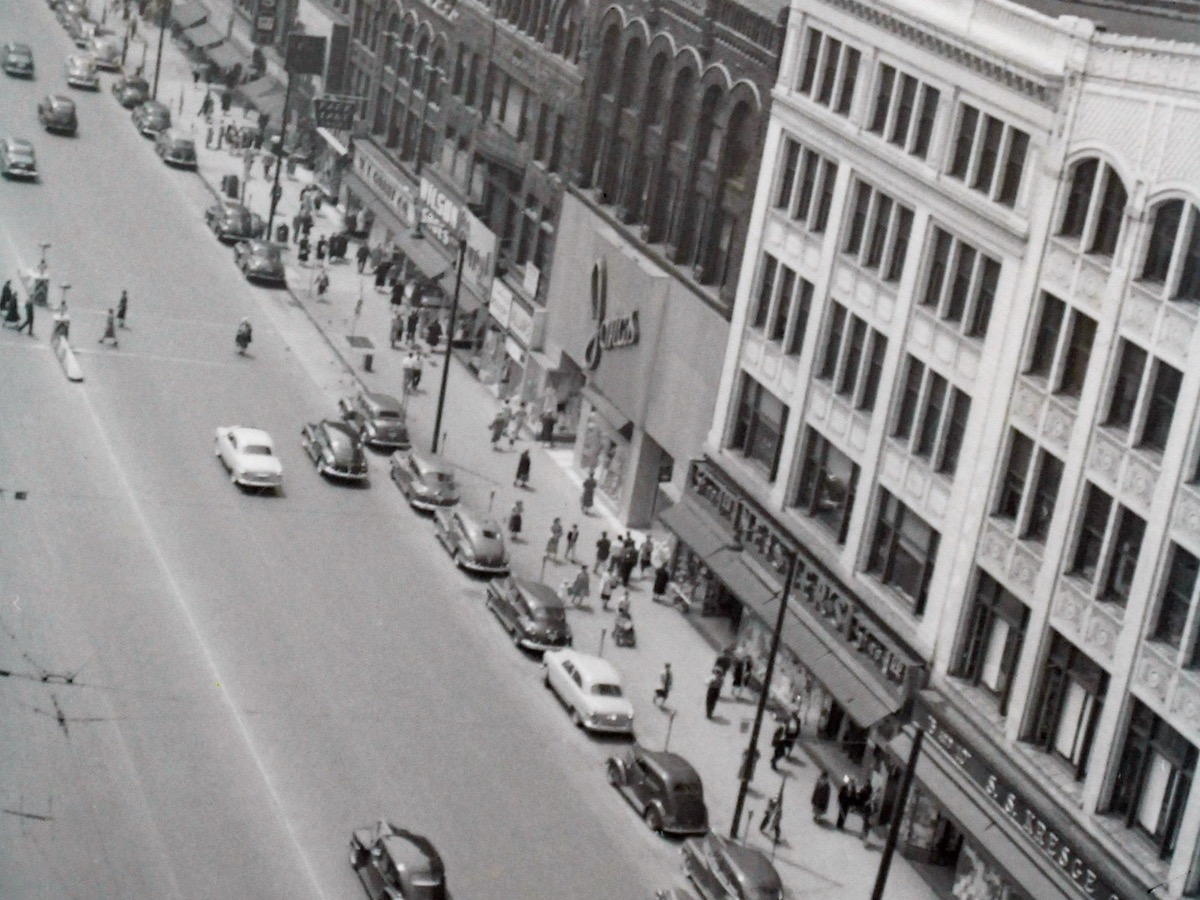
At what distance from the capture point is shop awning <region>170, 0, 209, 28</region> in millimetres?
136875

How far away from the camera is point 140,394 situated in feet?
261

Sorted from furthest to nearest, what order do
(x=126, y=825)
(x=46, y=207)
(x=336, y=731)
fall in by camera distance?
(x=46, y=207), (x=336, y=731), (x=126, y=825)

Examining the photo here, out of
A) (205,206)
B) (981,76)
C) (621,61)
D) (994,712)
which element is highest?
(981,76)

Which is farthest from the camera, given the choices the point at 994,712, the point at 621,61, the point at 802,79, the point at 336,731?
the point at 621,61

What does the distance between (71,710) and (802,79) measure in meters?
26.2

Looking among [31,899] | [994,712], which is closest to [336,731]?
A: [31,899]

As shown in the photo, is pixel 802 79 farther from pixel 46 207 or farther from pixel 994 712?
pixel 46 207

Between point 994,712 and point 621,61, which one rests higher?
point 621,61

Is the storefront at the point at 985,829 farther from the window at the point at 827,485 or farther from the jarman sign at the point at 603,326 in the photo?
the jarman sign at the point at 603,326

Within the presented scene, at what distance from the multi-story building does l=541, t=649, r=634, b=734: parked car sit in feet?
16.8

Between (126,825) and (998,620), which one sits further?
(998,620)

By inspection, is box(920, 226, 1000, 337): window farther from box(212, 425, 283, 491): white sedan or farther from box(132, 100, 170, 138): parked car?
box(132, 100, 170, 138): parked car

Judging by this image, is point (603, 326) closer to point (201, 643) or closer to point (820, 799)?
point (201, 643)

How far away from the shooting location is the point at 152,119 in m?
118
